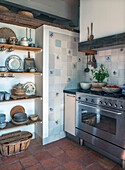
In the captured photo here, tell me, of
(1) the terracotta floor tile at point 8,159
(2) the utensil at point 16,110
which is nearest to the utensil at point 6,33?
(2) the utensil at point 16,110

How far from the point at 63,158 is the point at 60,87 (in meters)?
1.18

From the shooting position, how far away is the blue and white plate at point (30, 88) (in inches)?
105

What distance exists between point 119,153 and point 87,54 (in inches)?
73.2

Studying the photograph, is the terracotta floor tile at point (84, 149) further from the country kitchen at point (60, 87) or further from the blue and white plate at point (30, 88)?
the blue and white plate at point (30, 88)

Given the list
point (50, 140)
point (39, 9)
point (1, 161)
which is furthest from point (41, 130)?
point (39, 9)

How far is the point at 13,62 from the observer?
2.49 m

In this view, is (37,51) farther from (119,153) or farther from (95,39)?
(119,153)

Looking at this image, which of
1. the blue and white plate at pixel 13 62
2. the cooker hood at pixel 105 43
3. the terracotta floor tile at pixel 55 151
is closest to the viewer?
the cooker hood at pixel 105 43

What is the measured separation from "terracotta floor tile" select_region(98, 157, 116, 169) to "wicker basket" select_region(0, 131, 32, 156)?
1.12 m

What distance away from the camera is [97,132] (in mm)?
2215

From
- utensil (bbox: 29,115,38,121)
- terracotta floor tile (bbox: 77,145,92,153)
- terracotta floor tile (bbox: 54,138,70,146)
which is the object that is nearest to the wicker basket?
utensil (bbox: 29,115,38,121)

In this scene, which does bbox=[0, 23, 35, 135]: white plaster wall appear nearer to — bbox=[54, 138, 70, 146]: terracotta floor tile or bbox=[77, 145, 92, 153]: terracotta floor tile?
bbox=[54, 138, 70, 146]: terracotta floor tile

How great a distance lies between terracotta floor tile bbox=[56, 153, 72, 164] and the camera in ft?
6.93

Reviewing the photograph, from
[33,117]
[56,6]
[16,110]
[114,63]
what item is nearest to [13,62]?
[16,110]
